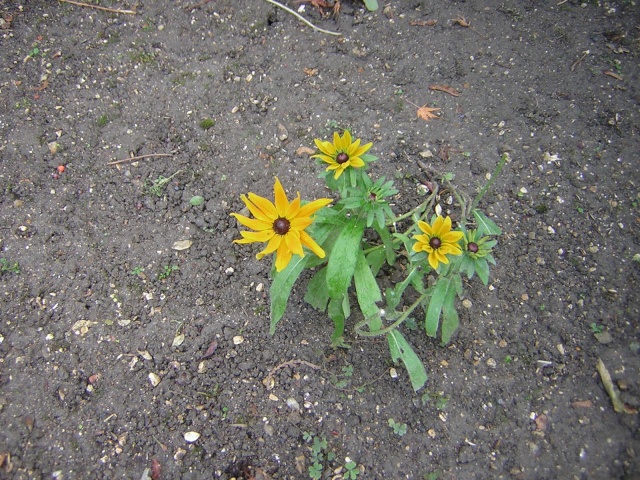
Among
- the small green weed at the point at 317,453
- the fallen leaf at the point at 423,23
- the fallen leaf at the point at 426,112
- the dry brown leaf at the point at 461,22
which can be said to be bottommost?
the small green weed at the point at 317,453

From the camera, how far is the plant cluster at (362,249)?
182 centimetres

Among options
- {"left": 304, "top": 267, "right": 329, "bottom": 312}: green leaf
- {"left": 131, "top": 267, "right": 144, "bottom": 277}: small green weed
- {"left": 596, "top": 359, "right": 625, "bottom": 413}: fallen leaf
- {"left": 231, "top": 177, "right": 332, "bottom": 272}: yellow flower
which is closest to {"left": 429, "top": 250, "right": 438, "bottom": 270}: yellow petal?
{"left": 231, "top": 177, "right": 332, "bottom": 272}: yellow flower

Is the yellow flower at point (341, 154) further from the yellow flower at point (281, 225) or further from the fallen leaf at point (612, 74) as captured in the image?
the fallen leaf at point (612, 74)

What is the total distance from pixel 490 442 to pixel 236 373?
116cm

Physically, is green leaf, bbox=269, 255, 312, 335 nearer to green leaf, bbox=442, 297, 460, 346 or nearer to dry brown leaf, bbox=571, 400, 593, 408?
green leaf, bbox=442, 297, 460, 346

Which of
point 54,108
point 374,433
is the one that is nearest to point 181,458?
point 374,433

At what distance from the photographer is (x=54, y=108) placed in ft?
9.61

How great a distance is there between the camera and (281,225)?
5.96ft

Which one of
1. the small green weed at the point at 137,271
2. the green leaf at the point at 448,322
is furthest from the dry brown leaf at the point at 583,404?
the small green weed at the point at 137,271

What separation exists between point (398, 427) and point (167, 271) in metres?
1.35

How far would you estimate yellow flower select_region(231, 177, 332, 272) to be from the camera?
1790 millimetres

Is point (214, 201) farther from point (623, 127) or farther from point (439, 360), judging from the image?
point (623, 127)

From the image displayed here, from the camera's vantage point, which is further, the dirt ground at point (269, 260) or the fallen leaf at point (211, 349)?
the fallen leaf at point (211, 349)

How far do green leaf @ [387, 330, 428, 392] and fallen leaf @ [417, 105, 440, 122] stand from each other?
1323mm
